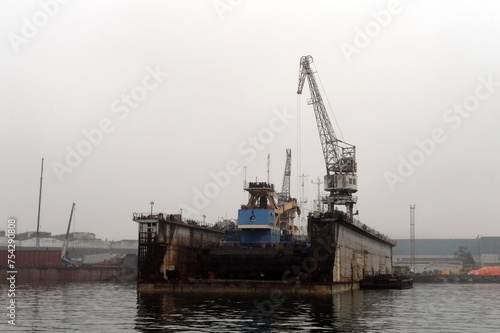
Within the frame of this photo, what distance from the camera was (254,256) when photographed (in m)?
67.1

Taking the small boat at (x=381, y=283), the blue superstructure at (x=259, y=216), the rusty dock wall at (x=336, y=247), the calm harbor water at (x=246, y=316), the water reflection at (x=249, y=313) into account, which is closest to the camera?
the calm harbor water at (x=246, y=316)

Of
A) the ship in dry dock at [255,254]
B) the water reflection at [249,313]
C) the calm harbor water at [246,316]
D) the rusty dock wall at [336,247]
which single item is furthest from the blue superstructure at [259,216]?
the calm harbor water at [246,316]

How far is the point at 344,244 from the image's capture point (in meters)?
68.7

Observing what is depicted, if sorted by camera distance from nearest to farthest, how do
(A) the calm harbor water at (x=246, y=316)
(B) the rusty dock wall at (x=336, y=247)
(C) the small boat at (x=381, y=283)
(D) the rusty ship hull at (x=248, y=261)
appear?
(A) the calm harbor water at (x=246, y=316)
(D) the rusty ship hull at (x=248, y=261)
(B) the rusty dock wall at (x=336, y=247)
(C) the small boat at (x=381, y=283)

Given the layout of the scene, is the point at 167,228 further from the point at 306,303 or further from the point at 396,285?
the point at 396,285

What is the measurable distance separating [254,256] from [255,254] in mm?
261

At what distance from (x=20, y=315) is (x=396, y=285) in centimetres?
5950

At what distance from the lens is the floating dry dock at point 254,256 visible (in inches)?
2459

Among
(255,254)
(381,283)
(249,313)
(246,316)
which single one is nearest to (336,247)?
(255,254)

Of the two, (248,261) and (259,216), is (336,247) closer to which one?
(248,261)

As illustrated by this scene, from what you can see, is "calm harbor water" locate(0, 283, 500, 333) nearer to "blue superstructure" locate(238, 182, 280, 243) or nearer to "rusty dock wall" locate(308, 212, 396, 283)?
"rusty dock wall" locate(308, 212, 396, 283)

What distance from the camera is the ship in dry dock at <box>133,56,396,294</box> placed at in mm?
62594

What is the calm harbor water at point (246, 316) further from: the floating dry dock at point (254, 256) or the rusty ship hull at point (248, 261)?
the floating dry dock at point (254, 256)

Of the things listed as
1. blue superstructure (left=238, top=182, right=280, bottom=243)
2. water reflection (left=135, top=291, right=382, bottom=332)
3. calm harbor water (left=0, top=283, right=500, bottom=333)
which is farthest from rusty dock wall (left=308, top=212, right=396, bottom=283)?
blue superstructure (left=238, top=182, right=280, bottom=243)
